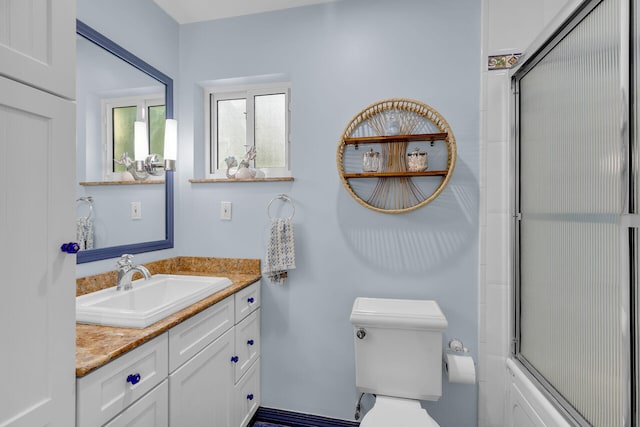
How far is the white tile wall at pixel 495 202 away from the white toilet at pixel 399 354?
0.36 m

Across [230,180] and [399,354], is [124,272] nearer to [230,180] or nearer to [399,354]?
[230,180]

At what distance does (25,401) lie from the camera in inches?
26.1

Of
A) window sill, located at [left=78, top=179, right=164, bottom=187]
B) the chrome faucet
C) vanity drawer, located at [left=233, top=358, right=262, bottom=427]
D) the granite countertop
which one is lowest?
vanity drawer, located at [left=233, top=358, right=262, bottom=427]

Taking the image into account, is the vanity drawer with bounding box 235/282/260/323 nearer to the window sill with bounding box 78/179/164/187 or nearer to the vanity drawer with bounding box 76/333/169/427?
the vanity drawer with bounding box 76/333/169/427

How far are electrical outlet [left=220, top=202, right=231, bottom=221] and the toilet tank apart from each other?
3.28 ft

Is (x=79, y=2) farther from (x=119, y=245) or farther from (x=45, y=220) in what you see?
Answer: (x=45, y=220)

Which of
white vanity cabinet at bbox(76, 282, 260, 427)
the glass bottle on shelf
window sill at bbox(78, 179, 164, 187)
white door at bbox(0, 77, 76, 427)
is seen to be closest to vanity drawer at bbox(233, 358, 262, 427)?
white vanity cabinet at bbox(76, 282, 260, 427)

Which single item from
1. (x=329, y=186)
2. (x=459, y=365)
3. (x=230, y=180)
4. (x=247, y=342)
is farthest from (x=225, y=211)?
(x=459, y=365)

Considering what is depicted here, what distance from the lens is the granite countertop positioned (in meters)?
0.88

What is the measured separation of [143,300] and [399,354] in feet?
4.24

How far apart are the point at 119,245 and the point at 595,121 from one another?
6.65 ft

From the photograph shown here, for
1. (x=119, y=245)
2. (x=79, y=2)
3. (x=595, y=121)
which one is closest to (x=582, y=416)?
(x=595, y=121)

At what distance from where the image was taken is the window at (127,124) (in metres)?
1.57

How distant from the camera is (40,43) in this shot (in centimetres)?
71
